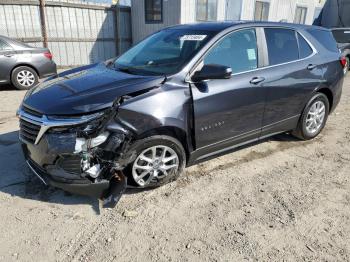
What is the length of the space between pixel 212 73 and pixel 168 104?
55 centimetres

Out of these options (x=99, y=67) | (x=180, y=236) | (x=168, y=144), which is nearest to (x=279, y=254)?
(x=180, y=236)

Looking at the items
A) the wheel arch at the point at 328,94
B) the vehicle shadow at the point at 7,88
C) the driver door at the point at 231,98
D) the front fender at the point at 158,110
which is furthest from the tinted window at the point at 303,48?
the vehicle shadow at the point at 7,88

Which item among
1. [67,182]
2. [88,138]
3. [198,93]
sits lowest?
[67,182]

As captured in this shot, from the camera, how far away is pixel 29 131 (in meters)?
3.10

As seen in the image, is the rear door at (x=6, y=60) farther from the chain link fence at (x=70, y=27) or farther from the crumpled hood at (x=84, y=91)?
the crumpled hood at (x=84, y=91)

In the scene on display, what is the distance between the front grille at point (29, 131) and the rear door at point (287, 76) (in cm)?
261

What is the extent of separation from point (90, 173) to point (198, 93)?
136 centimetres

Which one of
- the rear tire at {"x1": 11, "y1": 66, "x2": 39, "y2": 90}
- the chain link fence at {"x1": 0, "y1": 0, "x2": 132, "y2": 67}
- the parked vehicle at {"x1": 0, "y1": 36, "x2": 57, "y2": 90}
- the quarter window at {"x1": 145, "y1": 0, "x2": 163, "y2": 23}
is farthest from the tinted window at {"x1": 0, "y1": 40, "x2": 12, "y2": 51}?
the quarter window at {"x1": 145, "y1": 0, "x2": 163, "y2": 23}

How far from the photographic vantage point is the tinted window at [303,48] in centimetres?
444

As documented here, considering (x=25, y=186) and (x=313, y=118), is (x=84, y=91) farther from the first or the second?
(x=313, y=118)

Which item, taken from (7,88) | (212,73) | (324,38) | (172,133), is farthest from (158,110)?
(7,88)

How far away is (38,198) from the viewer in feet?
10.9

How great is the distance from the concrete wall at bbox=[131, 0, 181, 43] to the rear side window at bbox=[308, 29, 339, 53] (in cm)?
770

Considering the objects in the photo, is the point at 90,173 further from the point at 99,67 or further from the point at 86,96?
the point at 99,67
